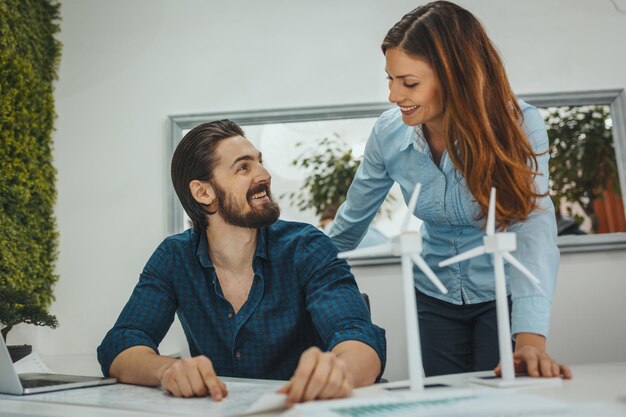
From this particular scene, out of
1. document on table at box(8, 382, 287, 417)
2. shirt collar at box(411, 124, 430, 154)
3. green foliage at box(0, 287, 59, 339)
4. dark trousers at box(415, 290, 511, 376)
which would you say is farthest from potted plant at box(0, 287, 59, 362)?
shirt collar at box(411, 124, 430, 154)

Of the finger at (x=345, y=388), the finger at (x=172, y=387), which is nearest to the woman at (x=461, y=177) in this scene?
the finger at (x=345, y=388)

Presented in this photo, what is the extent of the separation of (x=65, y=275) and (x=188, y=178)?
1547 mm

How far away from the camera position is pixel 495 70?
1.49 m

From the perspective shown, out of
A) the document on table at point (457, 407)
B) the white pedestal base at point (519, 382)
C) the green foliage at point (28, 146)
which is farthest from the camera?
the green foliage at point (28, 146)

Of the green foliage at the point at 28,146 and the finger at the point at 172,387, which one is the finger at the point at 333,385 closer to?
the finger at the point at 172,387

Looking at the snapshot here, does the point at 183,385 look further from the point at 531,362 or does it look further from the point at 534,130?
the point at 534,130

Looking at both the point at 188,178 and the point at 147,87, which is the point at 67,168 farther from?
the point at 188,178

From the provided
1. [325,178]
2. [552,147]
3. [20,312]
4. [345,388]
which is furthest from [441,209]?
[552,147]

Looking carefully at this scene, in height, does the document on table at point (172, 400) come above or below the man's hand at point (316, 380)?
below

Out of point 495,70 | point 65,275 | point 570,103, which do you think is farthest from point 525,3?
point 65,275

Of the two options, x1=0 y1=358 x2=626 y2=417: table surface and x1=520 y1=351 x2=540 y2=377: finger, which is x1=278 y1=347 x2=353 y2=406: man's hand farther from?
x1=520 y1=351 x2=540 y2=377: finger

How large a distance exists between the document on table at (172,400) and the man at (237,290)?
0.29 ft

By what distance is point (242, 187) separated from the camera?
1.84 meters

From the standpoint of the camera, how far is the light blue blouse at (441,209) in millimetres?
1369
